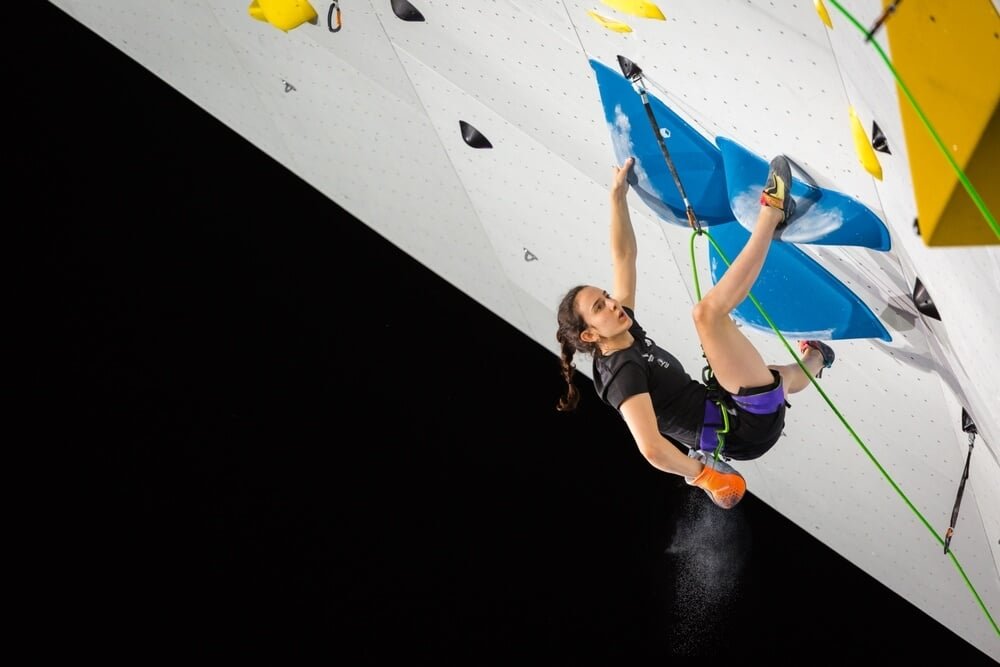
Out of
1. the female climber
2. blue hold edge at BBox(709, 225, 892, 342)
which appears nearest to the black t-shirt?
the female climber

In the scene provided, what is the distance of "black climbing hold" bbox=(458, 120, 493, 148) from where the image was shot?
2.30 m

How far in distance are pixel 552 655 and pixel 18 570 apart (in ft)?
5.22

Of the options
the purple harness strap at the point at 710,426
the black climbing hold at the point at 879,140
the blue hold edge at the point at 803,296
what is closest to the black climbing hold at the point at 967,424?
the blue hold edge at the point at 803,296

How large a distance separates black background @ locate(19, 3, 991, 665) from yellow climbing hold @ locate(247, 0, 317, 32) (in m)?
1.14

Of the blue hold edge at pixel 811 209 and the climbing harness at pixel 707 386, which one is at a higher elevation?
the blue hold edge at pixel 811 209

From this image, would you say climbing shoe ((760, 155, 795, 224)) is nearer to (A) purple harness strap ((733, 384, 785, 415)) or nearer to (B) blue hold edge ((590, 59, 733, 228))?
(B) blue hold edge ((590, 59, 733, 228))

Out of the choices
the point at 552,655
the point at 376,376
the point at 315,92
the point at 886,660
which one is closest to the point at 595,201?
the point at 315,92

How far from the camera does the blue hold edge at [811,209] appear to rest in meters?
1.57

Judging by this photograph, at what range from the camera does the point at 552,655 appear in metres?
3.34

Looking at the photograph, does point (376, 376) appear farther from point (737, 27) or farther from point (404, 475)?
point (737, 27)

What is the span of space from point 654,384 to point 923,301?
0.46 m

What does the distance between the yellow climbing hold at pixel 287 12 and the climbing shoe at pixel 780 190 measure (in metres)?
1.10

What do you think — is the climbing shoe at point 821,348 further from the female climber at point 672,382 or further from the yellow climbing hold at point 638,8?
the yellow climbing hold at point 638,8

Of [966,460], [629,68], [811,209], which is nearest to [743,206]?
[811,209]
